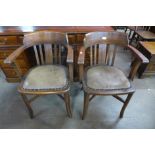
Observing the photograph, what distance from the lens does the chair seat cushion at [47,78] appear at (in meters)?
1.24

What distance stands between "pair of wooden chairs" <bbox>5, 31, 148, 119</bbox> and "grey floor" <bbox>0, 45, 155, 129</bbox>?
0.10m

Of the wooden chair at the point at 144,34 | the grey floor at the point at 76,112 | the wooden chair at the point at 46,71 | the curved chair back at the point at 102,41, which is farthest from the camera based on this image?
the wooden chair at the point at 144,34

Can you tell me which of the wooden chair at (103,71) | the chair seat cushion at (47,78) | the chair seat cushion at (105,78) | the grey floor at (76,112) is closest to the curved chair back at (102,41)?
the wooden chair at (103,71)

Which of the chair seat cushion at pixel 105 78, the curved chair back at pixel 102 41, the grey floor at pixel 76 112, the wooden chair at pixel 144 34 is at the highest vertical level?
the curved chair back at pixel 102 41

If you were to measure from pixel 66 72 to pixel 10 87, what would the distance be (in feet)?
3.39

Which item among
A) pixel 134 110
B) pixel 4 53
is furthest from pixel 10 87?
pixel 134 110

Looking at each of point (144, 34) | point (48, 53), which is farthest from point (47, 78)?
point (144, 34)

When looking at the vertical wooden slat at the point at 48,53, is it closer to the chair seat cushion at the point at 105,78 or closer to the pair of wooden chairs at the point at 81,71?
the pair of wooden chairs at the point at 81,71

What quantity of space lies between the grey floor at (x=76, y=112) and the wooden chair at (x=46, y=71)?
0.39 feet

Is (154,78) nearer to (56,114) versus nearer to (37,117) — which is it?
(56,114)

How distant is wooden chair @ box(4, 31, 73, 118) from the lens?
1215 millimetres

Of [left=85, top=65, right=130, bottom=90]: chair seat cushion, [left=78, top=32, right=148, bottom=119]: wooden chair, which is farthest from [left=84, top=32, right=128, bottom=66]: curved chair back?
[left=85, top=65, right=130, bottom=90]: chair seat cushion

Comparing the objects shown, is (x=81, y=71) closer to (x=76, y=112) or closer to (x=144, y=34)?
(x=76, y=112)

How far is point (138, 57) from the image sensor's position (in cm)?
124
